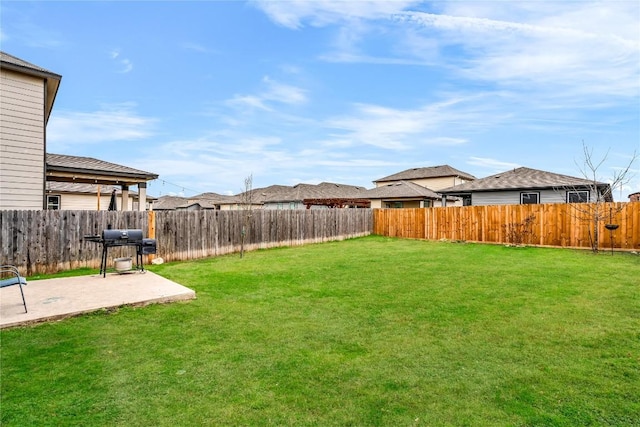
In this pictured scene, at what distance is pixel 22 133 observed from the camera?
409 inches

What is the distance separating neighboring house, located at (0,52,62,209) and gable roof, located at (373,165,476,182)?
1504 inches

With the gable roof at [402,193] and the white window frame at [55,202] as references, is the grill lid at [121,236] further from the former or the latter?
the gable roof at [402,193]

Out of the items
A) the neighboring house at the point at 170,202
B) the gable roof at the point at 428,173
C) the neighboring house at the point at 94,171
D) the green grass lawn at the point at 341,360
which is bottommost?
the green grass lawn at the point at 341,360

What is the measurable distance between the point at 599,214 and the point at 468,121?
9.86 metres

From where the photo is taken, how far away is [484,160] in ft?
112

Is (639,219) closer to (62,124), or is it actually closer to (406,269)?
(406,269)

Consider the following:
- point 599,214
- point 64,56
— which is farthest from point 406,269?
point 64,56

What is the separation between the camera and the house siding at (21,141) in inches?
395

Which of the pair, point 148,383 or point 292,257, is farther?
point 292,257

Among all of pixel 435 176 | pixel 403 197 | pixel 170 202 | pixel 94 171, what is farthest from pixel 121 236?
pixel 170 202

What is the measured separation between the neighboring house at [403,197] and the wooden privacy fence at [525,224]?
9711mm

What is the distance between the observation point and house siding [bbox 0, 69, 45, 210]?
395 inches

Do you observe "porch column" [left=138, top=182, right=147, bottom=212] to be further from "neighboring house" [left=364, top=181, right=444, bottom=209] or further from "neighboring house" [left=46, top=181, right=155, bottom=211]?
"neighboring house" [left=364, top=181, right=444, bottom=209]

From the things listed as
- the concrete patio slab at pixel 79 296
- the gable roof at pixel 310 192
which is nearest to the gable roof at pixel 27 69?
the concrete patio slab at pixel 79 296
